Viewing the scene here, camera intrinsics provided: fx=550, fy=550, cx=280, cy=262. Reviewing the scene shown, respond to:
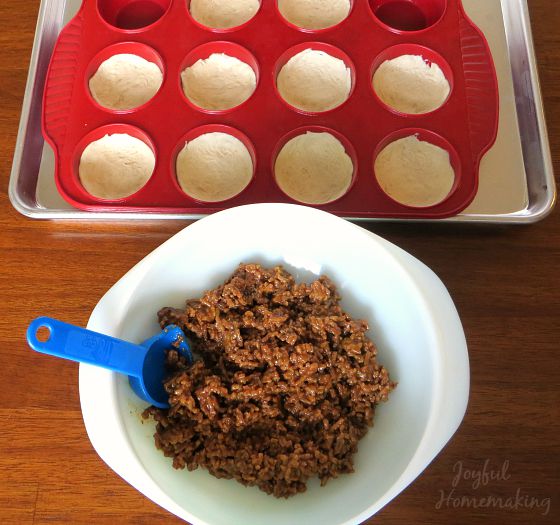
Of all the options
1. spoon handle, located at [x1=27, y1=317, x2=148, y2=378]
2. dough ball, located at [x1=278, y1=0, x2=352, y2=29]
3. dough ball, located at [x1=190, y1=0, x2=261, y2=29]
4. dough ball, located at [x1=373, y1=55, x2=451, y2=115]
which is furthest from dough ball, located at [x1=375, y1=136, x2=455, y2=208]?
spoon handle, located at [x1=27, y1=317, x2=148, y2=378]

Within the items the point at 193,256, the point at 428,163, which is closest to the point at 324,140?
the point at 428,163

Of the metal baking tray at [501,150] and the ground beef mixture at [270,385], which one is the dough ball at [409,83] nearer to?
the metal baking tray at [501,150]

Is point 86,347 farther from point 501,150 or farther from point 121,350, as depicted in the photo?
point 501,150

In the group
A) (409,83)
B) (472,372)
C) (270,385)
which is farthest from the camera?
(409,83)

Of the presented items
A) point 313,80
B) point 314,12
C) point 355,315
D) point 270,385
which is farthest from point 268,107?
point 270,385

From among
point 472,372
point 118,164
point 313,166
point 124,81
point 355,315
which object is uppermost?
point 124,81

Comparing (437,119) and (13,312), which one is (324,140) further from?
(13,312)

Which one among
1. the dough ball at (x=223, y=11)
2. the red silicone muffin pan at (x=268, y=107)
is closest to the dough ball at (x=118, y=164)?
the red silicone muffin pan at (x=268, y=107)
